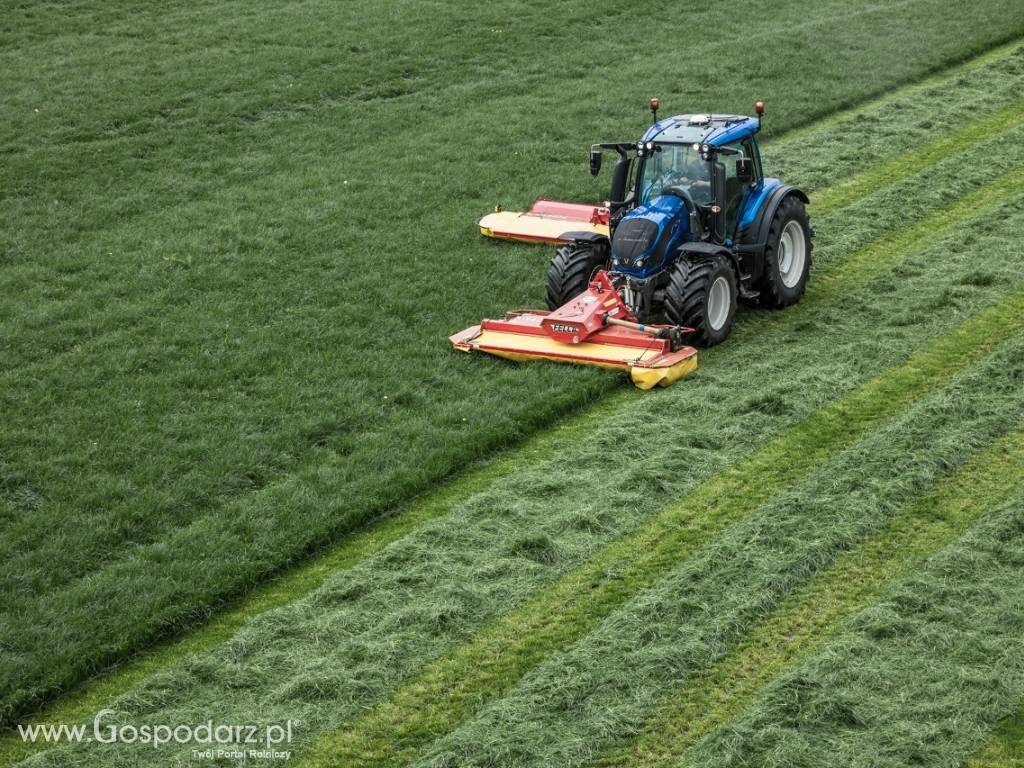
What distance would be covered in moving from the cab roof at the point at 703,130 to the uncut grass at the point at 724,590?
3.56 m

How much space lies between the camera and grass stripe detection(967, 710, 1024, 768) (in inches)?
286

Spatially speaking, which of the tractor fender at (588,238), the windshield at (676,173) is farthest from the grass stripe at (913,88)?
the tractor fender at (588,238)

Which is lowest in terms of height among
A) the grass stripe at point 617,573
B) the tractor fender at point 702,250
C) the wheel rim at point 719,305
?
the grass stripe at point 617,573

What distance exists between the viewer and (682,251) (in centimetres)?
1342

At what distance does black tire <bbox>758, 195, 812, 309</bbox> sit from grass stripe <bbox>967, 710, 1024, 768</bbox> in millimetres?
7275

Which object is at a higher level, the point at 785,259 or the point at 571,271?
the point at 571,271

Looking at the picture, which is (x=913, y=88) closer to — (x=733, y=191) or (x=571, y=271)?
(x=733, y=191)

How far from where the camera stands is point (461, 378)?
12867 mm

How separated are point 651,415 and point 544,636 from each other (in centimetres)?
361

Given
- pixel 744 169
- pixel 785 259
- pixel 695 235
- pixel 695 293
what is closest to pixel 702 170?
pixel 744 169

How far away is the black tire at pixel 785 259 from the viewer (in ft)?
46.4

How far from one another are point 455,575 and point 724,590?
1.92 metres

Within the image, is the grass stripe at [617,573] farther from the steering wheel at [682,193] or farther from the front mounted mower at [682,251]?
the steering wheel at [682,193]

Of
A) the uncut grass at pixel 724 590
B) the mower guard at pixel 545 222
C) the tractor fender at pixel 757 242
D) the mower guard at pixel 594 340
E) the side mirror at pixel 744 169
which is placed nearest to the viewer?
the uncut grass at pixel 724 590
